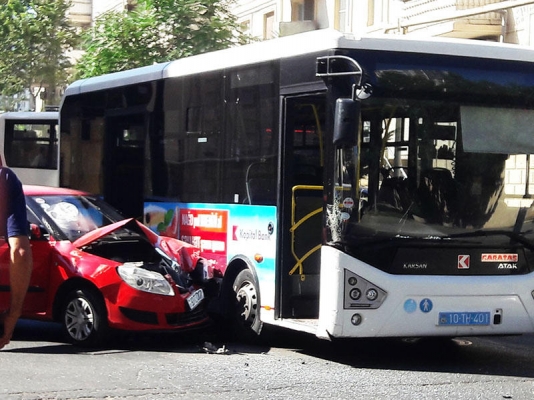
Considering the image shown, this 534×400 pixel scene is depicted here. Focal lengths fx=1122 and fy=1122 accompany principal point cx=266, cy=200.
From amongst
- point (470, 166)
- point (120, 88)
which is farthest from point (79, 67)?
point (470, 166)

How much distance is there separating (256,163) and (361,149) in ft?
5.82

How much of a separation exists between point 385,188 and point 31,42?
36372mm

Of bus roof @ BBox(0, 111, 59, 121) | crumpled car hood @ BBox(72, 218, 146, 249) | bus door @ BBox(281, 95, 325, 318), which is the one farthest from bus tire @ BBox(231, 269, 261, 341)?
bus roof @ BBox(0, 111, 59, 121)

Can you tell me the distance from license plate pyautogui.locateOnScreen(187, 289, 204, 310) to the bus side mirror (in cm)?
250

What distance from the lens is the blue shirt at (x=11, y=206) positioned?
4910mm

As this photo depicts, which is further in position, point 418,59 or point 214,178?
point 214,178

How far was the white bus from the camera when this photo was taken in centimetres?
982

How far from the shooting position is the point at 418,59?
10.0 metres

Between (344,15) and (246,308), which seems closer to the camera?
(246,308)

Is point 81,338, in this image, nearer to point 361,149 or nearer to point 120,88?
point 361,149

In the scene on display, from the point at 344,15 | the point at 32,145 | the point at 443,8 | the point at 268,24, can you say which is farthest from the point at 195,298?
the point at 268,24

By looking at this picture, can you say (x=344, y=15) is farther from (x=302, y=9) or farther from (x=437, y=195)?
(x=437, y=195)

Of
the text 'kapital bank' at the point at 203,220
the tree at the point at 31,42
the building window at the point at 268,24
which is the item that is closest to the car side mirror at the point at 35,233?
the text 'kapital bank' at the point at 203,220

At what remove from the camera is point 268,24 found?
3388cm
